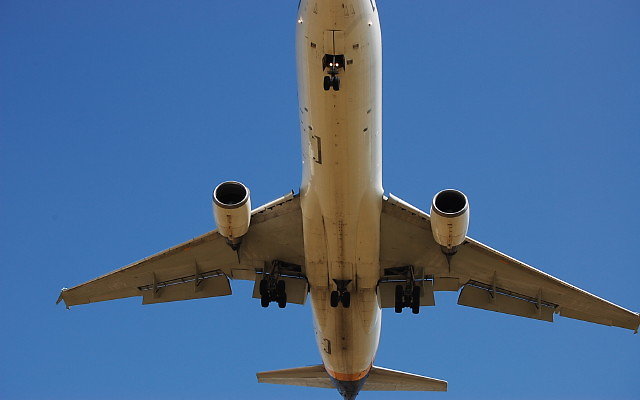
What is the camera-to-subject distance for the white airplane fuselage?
17953mm

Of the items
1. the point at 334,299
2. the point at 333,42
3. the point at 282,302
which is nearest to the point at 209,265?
the point at 282,302

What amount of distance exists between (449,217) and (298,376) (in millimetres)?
10979

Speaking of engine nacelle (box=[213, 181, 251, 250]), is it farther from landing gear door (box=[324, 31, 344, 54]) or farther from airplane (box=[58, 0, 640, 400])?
landing gear door (box=[324, 31, 344, 54])

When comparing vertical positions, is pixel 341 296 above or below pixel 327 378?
below

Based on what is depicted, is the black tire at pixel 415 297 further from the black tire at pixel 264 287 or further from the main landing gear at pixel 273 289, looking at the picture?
the black tire at pixel 264 287

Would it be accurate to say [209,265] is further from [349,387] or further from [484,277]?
[484,277]

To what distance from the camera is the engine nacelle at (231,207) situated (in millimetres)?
21359

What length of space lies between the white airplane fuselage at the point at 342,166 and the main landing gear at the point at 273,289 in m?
0.94

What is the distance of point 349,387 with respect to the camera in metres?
27.8

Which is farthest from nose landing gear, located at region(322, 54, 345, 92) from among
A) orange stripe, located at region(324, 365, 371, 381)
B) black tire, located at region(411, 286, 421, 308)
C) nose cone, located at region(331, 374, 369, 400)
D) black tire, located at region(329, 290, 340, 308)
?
nose cone, located at region(331, 374, 369, 400)

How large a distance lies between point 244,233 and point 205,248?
2.77 m

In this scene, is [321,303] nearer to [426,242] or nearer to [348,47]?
[426,242]

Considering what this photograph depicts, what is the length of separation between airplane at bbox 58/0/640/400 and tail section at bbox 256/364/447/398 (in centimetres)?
4

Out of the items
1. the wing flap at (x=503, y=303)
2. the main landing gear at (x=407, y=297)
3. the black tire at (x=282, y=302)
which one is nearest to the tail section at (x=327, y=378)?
the wing flap at (x=503, y=303)
